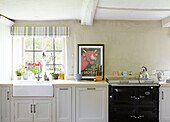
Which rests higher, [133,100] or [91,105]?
[133,100]

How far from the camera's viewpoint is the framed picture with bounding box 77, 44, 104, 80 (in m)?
4.17

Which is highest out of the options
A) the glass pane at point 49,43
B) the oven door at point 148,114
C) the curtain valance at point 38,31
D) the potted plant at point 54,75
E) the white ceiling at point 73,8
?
the white ceiling at point 73,8

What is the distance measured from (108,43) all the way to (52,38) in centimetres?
136

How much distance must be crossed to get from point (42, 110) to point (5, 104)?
0.76 m

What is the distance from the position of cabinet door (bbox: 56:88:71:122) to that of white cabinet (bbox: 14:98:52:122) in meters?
0.18

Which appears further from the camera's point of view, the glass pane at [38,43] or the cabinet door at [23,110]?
the glass pane at [38,43]

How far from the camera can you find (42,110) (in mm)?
3574

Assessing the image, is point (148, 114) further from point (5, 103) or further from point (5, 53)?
point (5, 53)

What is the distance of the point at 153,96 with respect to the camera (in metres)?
3.55

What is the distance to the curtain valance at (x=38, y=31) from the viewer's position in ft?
13.7

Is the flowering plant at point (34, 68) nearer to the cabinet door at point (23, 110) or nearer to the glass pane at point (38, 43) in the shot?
the glass pane at point (38, 43)

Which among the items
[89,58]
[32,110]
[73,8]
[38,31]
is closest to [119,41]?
[89,58]

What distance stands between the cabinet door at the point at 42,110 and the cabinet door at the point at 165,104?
226cm

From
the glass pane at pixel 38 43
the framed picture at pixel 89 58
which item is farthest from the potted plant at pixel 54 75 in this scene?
the glass pane at pixel 38 43
